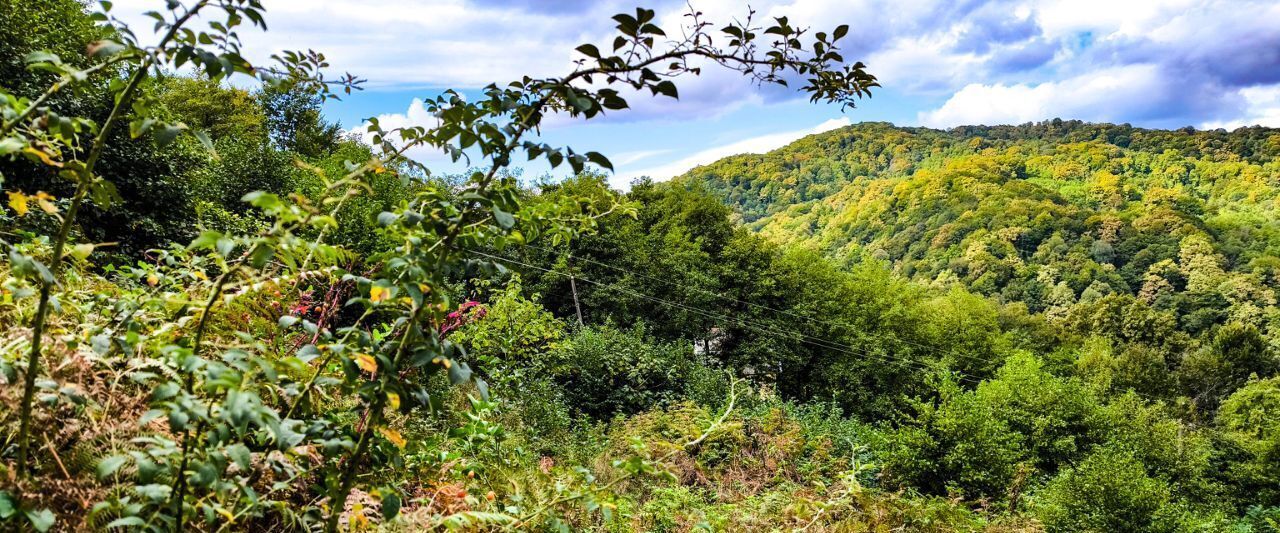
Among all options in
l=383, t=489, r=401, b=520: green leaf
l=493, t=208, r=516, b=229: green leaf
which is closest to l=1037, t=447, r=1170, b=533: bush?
l=383, t=489, r=401, b=520: green leaf

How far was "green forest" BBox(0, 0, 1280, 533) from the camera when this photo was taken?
3.58 ft

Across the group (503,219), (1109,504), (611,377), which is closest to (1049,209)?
(1109,504)

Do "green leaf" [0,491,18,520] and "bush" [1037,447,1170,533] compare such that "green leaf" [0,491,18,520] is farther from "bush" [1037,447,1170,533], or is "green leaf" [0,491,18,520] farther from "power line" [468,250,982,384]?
"power line" [468,250,982,384]

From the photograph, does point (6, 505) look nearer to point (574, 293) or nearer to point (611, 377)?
point (611, 377)

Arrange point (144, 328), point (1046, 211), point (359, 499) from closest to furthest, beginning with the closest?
point (144, 328) → point (359, 499) → point (1046, 211)

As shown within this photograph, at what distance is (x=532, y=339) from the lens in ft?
26.6

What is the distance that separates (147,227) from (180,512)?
32.5ft

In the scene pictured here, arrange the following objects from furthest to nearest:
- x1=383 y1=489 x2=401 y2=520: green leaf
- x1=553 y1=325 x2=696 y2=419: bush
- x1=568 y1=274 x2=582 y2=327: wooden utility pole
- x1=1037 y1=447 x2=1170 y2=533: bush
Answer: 1. x1=568 y1=274 x2=582 y2=327: wooden utility pole
2. x1=553 y1=325 x2=696 y2=419: bush
3. x1=1037 y1=447 x2=1170 y2=533: bush
4. x1=383 y1=489 x2=401 y2=520: green leaf

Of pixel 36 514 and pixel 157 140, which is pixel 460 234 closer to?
pixel 157 140

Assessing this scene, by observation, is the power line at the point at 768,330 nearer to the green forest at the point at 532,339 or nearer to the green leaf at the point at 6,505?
the green forest at the point at 532,339

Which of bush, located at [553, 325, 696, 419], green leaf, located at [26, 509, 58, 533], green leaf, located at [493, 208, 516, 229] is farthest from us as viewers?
bush, located at [553, 325, 696, 419]

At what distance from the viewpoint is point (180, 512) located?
1037mm

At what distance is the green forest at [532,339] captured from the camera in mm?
1090

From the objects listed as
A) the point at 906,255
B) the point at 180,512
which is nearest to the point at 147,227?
the point at 180,512
